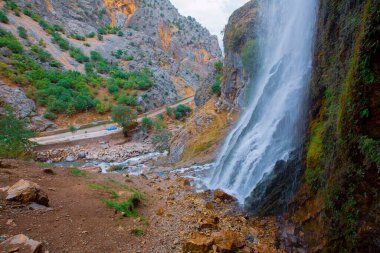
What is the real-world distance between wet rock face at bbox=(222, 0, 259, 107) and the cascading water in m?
2.65

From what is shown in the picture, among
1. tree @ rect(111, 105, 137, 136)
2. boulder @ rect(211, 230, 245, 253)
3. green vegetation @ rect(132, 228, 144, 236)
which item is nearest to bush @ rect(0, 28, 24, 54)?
tree @ rect(111, 105, 137, 136)

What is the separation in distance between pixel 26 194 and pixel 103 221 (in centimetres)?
214

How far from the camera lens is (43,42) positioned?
45.2 meters

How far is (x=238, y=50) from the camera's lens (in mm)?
21125

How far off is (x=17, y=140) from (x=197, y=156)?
37.5ft

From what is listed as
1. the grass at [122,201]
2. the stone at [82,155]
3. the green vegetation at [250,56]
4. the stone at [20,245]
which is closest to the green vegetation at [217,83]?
the green vegetation at [250,56]

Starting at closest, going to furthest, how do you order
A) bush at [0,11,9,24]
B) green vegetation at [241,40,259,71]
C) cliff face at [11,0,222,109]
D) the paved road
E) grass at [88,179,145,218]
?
grass at [88,179,145,218], green vegetation at [241,40,259,71], the paved road, bush at [0,11,9,24], cliff face at [11,0,222,109]

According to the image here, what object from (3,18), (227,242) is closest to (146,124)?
(227,242)

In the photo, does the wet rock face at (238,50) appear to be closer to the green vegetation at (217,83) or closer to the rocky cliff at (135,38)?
the green vegetation at (217,83)

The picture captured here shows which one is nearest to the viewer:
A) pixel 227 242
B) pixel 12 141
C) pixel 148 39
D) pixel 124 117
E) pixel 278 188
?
pixel 227 242

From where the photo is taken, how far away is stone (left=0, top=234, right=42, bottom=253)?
180 inches

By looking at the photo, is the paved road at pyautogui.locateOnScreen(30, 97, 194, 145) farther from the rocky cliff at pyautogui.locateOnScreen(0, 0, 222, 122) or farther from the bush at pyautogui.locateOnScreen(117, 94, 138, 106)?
the rocky cliff at pyautogui.locateOnScreen(0, 0, 222, 122)

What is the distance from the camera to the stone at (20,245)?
4.58 m

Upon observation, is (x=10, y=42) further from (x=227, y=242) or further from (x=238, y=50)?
(x=227, y=242)
